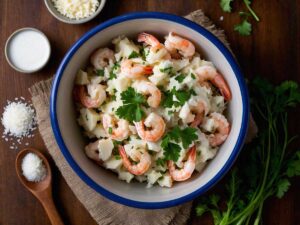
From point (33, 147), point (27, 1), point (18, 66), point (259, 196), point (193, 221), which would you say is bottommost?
point (193, 221)

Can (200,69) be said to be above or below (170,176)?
above

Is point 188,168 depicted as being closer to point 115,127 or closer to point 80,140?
point 115,127

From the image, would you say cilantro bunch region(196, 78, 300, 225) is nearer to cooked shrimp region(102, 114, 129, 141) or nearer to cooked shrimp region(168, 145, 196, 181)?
cooked shrimp region(168, 145, 196, 181)

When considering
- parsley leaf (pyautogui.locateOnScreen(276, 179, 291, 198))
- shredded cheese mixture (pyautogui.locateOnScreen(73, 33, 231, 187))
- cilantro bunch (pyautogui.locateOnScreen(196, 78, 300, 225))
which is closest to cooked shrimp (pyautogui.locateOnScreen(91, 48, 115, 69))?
shredded cheese mixture (pyautogui.locateOnScreen(73, 33, 231, 187))

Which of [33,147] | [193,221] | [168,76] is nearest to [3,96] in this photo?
[33,147]

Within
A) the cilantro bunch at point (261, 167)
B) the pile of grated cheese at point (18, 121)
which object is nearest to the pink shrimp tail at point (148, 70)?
the cilantro bunch at point (261, 167)

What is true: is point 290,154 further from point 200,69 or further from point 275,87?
point 200,69

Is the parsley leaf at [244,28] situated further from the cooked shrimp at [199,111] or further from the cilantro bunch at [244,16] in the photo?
the cooked shrimp at [199,111]
